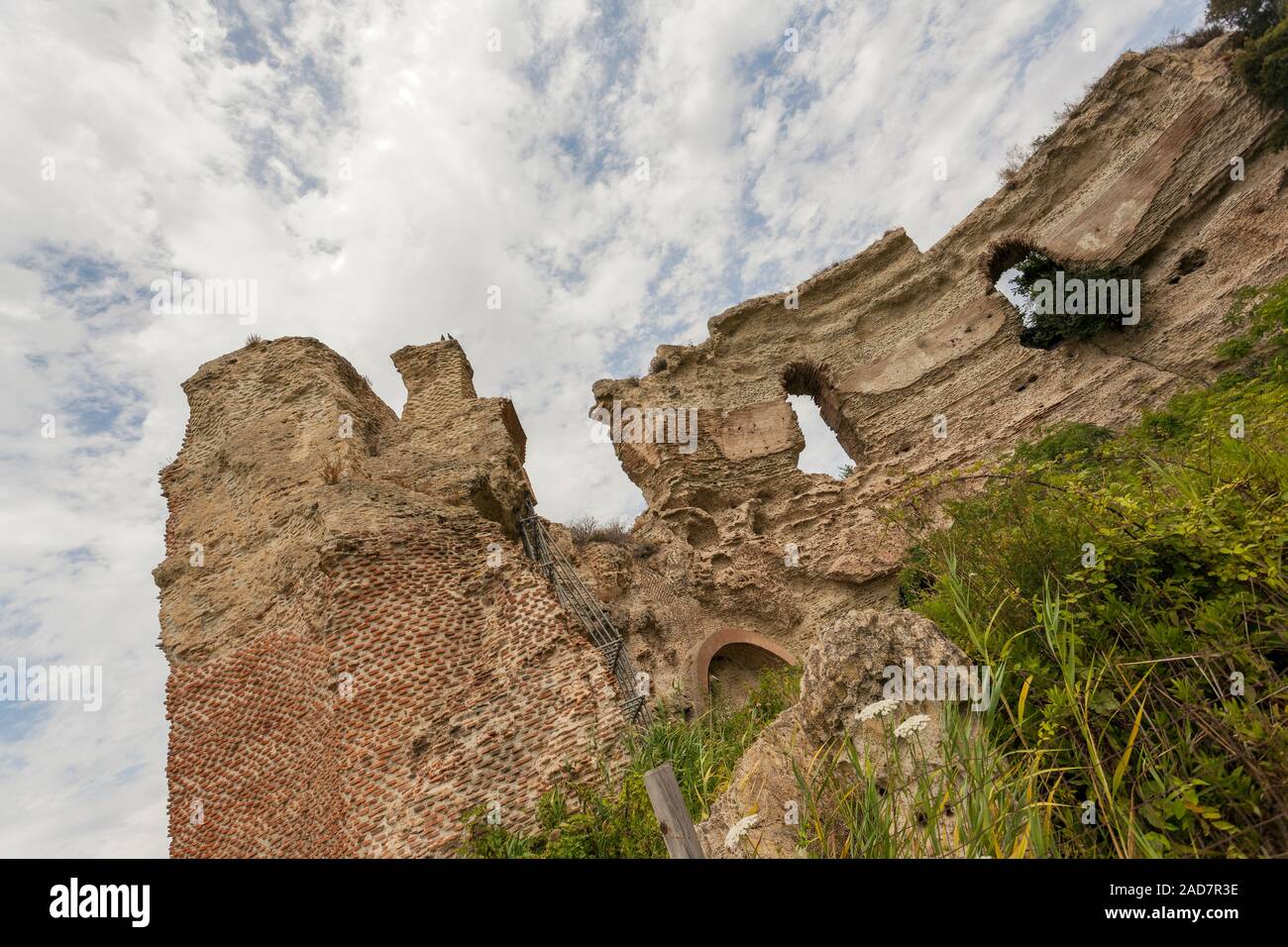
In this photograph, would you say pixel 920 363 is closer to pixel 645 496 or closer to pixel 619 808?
pixel 645 496

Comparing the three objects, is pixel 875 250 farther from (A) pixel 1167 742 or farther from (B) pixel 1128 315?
(A) pixel 1167 742

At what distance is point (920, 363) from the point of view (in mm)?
16609

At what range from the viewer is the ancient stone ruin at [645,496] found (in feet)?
22.0

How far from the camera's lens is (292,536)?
843 centimetres

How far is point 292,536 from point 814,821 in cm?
753

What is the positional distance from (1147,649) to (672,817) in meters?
2.63

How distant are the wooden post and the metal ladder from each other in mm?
6644

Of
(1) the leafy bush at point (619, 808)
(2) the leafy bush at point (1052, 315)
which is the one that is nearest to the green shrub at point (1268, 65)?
(2) the leafy bush at point (1052, 315)

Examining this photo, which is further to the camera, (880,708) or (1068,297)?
(1068,297)

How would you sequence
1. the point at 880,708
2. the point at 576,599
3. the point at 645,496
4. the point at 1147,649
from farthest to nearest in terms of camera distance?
the point at 645,496 → the point at 576,599 → the point at 1147,649 → the point at 880,708

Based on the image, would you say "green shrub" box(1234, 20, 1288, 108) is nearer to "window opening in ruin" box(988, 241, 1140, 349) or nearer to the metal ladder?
"window opening in ruin" box(988, 241, 1140, 349)

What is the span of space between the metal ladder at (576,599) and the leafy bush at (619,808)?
3026mm

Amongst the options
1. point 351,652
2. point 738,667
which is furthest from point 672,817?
point 738,667
